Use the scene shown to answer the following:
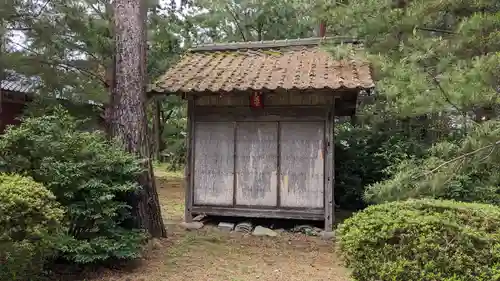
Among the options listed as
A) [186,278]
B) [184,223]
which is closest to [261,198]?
[184,223]

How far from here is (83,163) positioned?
15.6ft

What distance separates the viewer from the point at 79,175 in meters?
4.64

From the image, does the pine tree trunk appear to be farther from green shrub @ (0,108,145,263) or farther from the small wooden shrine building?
green shrub @ (0,108,145,263)

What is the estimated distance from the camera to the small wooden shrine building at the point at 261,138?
7.30m

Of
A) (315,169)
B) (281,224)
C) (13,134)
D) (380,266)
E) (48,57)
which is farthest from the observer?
(48,57)

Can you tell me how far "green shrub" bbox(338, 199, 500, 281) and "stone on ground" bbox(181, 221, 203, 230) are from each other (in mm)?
4490

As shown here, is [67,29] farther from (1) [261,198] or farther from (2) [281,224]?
(2) [281,224]

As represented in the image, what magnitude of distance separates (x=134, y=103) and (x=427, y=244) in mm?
4279

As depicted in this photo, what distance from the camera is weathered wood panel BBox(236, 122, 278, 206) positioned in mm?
7586

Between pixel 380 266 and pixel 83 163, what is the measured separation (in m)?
3.31

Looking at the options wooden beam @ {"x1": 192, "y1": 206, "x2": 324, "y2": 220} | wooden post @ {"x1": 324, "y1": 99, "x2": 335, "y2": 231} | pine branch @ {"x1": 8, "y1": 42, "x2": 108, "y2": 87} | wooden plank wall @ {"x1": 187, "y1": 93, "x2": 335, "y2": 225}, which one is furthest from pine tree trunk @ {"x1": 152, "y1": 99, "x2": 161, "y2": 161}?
wooden post @ {"x1": 324, "y1": 99, "x2": 335, "y2": 231}

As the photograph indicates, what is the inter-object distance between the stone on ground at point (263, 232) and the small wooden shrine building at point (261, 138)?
0.25 meters

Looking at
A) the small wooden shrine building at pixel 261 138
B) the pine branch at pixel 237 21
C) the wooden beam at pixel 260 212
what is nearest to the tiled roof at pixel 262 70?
the small wooden shrine building at pixel 261 138

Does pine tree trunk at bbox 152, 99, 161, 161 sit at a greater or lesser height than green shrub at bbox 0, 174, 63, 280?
greater
